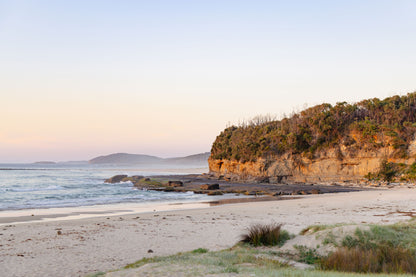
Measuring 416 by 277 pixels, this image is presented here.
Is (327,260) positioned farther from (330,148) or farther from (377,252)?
(330,148)

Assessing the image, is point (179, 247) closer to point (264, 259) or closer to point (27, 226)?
point (264, 259)

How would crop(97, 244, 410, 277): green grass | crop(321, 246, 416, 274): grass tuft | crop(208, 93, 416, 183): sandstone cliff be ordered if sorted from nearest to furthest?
crop(97, 244, 410, 277): green grass, crop(321, 246, 416, 274): grass tuft, crop(208, 93, 416, 183): sandstone cliff

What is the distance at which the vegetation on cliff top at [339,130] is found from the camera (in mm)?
47562

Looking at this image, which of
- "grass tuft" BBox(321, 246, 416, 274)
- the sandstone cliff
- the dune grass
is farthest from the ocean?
the sandstone cliff

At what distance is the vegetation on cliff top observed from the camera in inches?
1873

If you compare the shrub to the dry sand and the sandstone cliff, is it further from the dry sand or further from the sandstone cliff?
the sandstone cliff

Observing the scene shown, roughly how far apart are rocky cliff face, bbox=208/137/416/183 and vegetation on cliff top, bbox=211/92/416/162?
2.33 ft

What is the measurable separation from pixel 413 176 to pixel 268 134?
2621cm

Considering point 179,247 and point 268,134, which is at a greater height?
point 268,134

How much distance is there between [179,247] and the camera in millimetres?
10961

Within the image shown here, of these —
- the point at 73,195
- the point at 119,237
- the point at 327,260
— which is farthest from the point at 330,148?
the point at 327,260

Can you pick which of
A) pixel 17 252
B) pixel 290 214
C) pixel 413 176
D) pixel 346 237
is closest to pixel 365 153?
pixel 413 176

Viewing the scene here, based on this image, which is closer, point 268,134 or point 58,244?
point 58,244

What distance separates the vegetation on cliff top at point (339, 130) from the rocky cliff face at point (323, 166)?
2.33 ft
